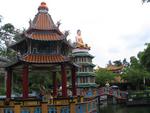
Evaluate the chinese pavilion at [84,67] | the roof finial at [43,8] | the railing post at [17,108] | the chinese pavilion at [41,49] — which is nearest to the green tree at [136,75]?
the chinese pavilion at [84,67]

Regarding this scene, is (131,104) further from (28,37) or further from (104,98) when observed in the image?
(28,37)

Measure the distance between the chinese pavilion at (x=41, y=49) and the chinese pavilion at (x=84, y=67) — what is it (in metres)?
31.9

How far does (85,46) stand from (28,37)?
38.0 metres

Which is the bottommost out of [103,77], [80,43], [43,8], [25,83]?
[25,83]

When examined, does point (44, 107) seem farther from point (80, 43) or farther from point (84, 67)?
point (80, 43)

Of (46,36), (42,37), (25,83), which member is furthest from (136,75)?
(25,83)

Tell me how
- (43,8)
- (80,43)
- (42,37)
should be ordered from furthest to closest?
(80,43)
(43,8)
(42,37)

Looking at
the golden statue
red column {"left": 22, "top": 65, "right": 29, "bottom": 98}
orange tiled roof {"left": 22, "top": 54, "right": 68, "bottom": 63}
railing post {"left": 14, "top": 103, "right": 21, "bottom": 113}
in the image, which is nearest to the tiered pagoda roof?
orange tiled roof {"left": 22, "top": 54, "right": 68, "bottom": 63}

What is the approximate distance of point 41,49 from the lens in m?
20.9

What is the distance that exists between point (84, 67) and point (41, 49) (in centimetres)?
3490

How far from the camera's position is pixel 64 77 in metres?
20.0

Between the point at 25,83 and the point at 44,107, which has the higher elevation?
the point at 25,83

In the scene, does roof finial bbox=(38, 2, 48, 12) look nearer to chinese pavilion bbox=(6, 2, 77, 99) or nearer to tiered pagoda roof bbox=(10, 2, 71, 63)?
tiered pagoda roof bbox=(10, 2, 71, 63)

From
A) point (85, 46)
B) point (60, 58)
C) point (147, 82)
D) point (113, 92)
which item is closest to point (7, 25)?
point (60, 58)
